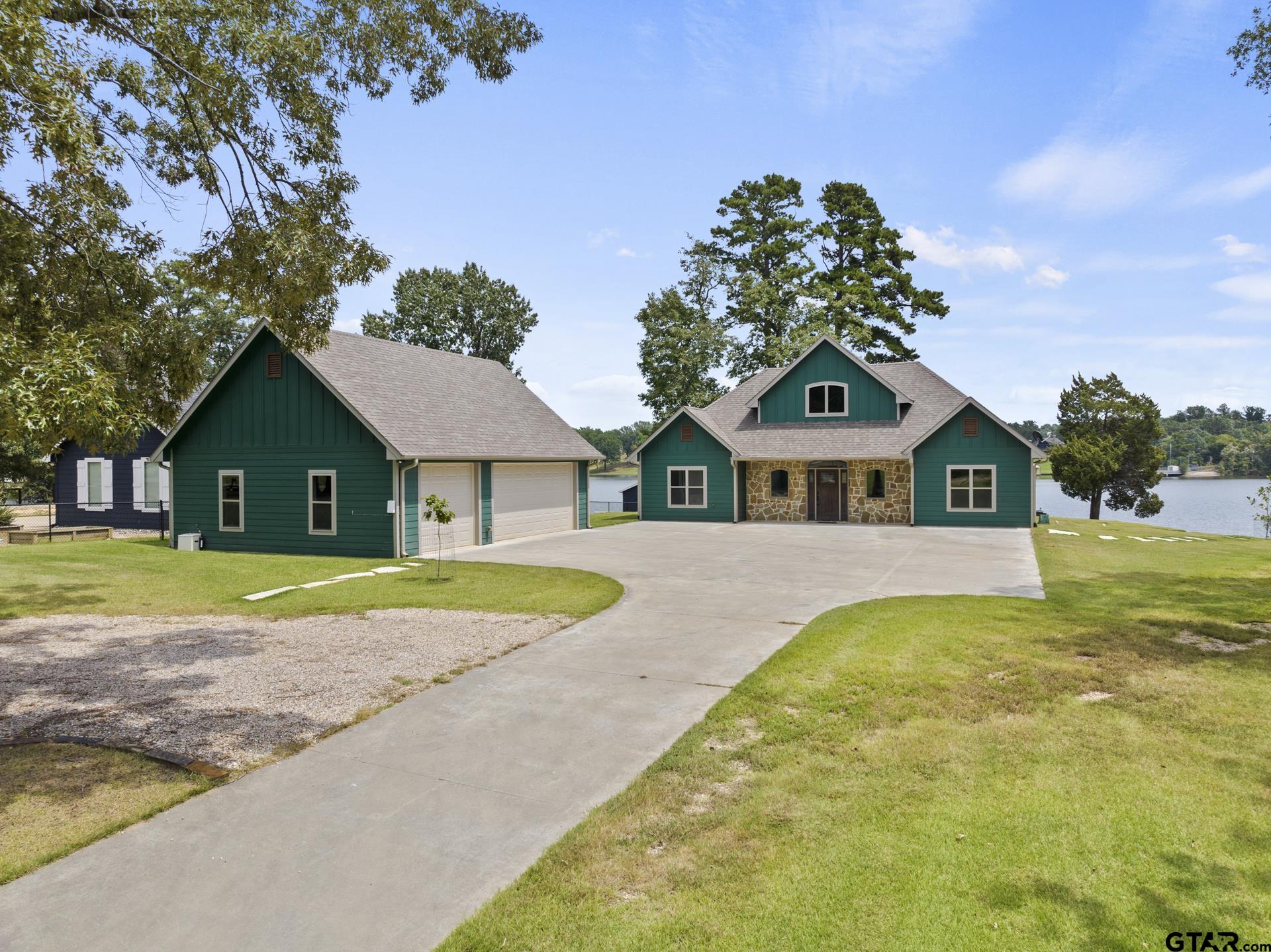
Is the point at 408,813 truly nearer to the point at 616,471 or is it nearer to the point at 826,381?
the point at 826,381

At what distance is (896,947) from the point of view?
3.47 meters

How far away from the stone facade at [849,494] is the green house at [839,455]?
4 centimetres

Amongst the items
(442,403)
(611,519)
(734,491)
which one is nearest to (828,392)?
(734,491)

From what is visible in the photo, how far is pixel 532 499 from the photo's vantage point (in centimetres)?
2466

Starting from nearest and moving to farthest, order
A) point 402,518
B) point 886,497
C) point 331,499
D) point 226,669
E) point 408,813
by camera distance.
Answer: point 408,813 → point 226,669 → point 402,518 → point 331,499 → point 886,497

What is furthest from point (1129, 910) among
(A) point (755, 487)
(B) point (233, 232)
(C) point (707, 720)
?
(A) point (755, 487)

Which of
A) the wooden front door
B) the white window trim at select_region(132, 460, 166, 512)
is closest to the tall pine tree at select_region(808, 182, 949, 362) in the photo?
the wooden front door

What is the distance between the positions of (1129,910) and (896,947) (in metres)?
1.27

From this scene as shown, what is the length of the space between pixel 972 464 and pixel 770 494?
7.54 meters

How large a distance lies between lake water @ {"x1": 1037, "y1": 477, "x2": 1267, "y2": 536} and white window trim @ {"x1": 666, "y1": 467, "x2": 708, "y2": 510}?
18776 millimetres

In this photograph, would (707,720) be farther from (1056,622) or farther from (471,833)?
(1056,622)

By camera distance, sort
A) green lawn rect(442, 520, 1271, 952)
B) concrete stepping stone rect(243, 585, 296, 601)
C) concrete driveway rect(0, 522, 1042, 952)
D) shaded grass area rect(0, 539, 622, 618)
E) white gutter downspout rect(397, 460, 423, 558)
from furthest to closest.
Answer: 1. white gutter downspout rect(397, 460, 423, 558)
2. concrete stepping stone rect(243, 585, 296, 601)
3. shaded grass area rect(0, 539, 622, 618)
4. concrete driveway rect(0, 522, 1042, 952)
5. green lawn rect(442, 520, 1271, 952)

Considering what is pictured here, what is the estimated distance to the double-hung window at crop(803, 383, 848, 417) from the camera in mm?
29859

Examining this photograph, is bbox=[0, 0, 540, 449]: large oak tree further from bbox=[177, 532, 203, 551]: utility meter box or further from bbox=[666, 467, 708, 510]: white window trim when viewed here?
bbox=[666, 467, 708, 510]: white window trim
